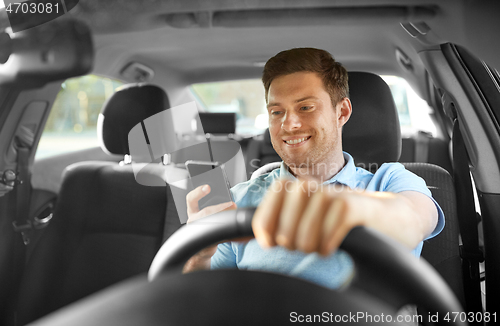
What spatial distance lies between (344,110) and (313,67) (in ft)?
0.58

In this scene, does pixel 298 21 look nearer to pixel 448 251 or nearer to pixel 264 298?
pixel 264 298

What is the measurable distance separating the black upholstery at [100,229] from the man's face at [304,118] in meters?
0.63

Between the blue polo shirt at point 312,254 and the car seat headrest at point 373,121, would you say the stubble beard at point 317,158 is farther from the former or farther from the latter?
the car seat headrest at point 373,121

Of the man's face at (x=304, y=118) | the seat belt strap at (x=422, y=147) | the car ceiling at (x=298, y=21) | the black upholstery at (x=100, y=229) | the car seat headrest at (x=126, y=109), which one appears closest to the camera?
the car ceiling at (x=298, y=21)

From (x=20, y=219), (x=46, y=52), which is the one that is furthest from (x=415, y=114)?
(x=20, y=219)

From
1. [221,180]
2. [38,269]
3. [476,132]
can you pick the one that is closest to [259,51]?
[221,180]

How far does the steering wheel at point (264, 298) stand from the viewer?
1.33ft

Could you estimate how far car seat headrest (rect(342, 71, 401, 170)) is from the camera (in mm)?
1322

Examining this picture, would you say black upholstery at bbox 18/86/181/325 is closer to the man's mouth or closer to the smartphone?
the smartphone

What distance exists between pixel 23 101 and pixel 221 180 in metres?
0.85

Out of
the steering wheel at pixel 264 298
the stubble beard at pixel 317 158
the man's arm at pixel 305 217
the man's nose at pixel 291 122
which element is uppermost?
the man's arm at pixel 305 217

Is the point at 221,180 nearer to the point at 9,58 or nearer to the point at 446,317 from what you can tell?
the point at 9,58

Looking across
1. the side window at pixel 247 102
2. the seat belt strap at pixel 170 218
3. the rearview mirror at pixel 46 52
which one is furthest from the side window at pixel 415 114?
the rearview mirror at pixel 46 52

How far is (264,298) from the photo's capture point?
0.43 m
